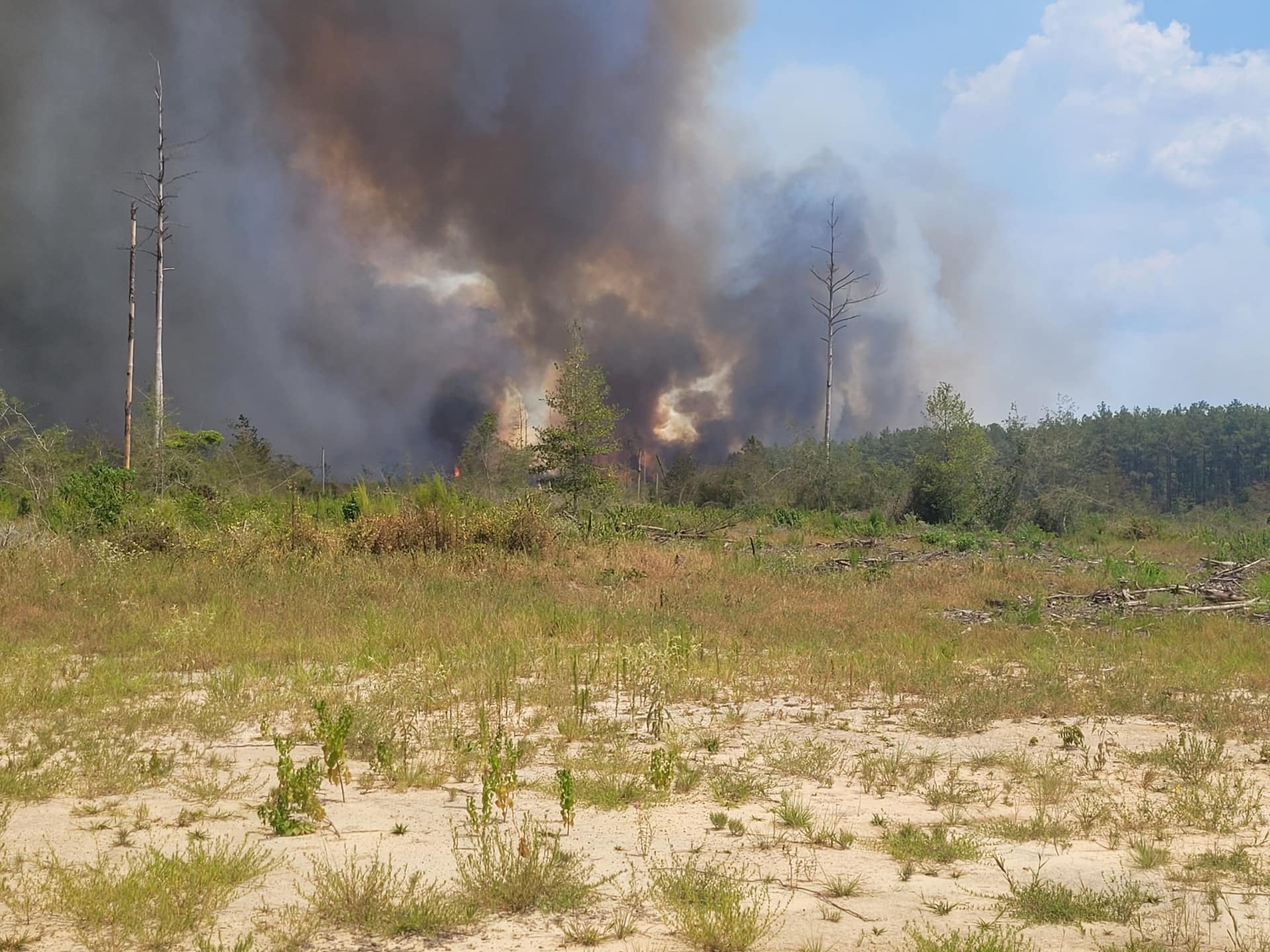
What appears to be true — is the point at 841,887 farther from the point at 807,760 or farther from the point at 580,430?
the point at 580,430

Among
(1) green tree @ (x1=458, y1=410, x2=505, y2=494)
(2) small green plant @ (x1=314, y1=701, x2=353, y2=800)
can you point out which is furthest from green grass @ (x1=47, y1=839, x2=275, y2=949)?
(1) green tree @ (x1=458, y1=410, x2=505, y2=494)

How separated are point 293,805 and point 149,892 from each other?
4.31 feet

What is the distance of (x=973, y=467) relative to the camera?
38062 millimetres

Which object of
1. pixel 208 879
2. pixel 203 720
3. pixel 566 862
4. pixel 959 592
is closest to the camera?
pixel 208 879

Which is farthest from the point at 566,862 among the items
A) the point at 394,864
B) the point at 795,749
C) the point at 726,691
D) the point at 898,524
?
the point at 898,524

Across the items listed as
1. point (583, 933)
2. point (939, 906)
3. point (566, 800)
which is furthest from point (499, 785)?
point (939, 906)

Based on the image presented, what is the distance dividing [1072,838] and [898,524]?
28.6m

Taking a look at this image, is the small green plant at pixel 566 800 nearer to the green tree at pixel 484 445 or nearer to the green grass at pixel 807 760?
the green grass at pixel 807 760

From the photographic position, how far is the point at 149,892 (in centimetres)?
417

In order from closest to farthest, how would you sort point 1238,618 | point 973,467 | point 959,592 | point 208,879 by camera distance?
point 208,879 < point 1238,618 < point 959,592 < point 973,467

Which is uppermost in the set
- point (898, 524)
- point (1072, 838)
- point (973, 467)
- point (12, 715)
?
point (973, 467)

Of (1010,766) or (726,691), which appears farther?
(726,691)

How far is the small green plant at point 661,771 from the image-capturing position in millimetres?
6012

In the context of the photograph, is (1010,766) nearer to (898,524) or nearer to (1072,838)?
(1072,838)
